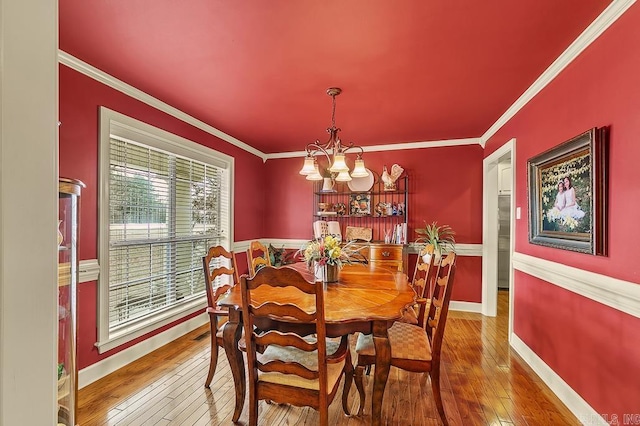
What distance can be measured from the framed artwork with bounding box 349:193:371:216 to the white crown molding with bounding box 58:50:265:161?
2.04m

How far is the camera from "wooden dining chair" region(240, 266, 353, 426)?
1.51 meters

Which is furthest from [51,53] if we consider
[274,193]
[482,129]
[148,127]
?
[274,193]

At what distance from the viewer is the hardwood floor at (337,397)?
1.98 m

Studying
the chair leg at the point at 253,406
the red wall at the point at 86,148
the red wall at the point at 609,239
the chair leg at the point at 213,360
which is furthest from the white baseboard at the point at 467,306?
the red wall at the point at 86,148

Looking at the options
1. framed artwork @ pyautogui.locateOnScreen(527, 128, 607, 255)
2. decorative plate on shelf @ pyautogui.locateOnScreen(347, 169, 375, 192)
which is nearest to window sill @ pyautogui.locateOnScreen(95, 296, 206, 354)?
decorative plate on shelf @ pyautogui.locateOnScreen(347, 169, 375, 192)

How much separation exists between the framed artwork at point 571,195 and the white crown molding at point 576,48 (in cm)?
57

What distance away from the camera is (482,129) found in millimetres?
3859

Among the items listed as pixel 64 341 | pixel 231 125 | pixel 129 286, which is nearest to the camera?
pixel 64 341

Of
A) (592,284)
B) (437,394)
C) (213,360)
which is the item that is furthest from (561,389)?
(213,360)

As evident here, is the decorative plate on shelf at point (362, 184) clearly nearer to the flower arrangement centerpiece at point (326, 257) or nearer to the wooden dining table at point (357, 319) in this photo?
the flower arrangement centerpiece at point (326, 257)

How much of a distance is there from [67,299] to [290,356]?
1229 millimetres

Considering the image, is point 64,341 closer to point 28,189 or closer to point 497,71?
point 28,189

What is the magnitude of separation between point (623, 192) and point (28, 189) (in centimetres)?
245

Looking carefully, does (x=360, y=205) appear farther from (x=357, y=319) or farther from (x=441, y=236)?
(x=357, y=319)
